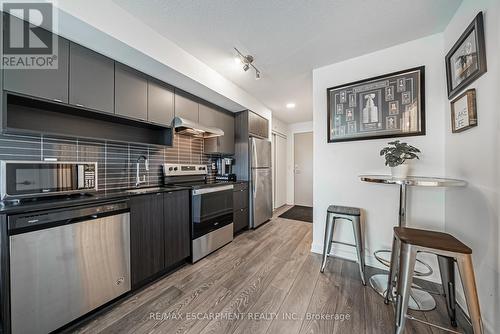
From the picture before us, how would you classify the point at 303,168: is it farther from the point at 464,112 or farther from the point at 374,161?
the point at 464,112

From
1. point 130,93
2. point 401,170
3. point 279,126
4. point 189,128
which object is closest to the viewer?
point 401,170

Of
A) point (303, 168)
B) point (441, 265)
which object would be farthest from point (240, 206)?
point (303, 168)

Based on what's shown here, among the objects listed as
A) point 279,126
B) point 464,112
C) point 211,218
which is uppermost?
point 279,126

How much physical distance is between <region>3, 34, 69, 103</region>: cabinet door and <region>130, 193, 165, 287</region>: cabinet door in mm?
973

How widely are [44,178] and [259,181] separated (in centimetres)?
270

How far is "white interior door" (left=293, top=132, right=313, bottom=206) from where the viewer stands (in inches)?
204

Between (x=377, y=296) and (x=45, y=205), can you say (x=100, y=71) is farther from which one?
(x=377, y=296)

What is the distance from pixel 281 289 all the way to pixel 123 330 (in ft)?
4.17

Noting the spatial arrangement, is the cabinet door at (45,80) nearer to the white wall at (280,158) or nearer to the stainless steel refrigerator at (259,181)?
the stainless steel refrigerator at (259,181)

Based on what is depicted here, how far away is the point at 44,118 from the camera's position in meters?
1.53

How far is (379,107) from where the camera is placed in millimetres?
2035

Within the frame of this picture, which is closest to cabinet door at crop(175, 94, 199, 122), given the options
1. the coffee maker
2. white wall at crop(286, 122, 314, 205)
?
the coffee maker

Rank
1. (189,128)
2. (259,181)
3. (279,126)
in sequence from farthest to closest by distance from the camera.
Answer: (279,126)
(259,181)
(189,128)

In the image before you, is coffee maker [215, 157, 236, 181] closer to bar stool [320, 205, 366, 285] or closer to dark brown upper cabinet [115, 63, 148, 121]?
dark brown upper cabinet [115, 63, 148, 121]
